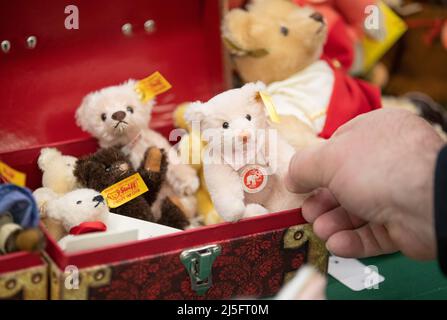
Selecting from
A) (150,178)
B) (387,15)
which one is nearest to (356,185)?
(150,178)

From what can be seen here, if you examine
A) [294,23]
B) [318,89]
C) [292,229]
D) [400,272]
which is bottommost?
[400,272]

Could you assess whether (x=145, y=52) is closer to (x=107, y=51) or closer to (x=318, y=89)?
(x=107, y=51)

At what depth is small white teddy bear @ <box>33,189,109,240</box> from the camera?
3.18 feet

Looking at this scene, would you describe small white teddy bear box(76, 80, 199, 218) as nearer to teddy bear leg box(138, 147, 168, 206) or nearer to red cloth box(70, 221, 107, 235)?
teddy bear leg box(138, 147, 168, 206)

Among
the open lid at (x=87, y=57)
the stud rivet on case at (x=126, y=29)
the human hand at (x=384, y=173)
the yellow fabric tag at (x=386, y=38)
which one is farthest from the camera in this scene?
the yellow fabric tag at (x=386, y=38)

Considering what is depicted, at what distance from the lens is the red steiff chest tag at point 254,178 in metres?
1.03

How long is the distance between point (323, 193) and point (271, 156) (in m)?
0.13

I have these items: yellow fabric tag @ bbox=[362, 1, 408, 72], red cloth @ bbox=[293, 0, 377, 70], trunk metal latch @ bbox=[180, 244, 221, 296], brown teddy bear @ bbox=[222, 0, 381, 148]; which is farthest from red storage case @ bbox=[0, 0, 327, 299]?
yellow fabric tag @ bbox=[362, 1, 408, 72]

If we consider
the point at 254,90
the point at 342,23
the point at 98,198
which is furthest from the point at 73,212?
the point at 342,23

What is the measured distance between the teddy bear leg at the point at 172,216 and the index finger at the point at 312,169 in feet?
0.85

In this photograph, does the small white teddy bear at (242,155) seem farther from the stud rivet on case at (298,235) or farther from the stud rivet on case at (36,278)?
the stud rivet on case at (36,278)

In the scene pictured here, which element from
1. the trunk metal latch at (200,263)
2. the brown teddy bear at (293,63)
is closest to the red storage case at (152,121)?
the trunk metal latch at (200,263)

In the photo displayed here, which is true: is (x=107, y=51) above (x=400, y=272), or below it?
above

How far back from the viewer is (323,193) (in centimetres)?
97
